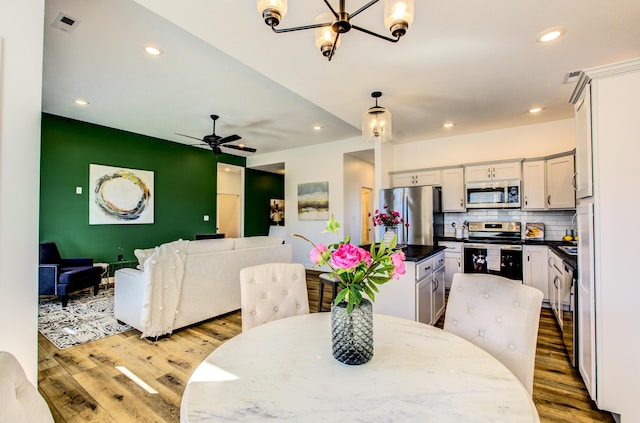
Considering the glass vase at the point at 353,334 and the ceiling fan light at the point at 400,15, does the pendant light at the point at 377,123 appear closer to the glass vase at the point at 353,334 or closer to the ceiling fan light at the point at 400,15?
the ceiling fan light at the point at 400,15

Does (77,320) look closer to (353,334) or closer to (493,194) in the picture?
(353,334)

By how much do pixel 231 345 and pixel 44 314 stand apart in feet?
13.1

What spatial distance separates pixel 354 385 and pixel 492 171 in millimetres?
4660

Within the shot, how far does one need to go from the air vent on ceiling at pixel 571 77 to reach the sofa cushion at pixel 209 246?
13.7 ft

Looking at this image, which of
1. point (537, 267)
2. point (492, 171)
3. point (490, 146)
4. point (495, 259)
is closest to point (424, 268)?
point (495, 259)

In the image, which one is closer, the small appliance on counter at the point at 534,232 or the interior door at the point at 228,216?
the small appliance on counter at the point at 534,232

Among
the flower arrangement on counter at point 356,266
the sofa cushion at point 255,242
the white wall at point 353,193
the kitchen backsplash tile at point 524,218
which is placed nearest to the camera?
the flower arrangement on counter at point 356,266

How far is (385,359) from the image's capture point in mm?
1071

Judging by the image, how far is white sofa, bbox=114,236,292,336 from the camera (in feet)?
9.59

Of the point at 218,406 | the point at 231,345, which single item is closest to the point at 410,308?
the point at 231,345

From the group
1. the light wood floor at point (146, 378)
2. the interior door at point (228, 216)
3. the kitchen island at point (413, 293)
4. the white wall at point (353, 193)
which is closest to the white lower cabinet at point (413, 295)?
the kitchen island at point (413, 293)

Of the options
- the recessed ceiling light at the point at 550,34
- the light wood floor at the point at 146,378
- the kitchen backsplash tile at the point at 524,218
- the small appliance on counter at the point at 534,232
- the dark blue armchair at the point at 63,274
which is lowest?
the light wood floor at the point at 146,378

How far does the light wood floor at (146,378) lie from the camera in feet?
6.05

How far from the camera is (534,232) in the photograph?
442cm
